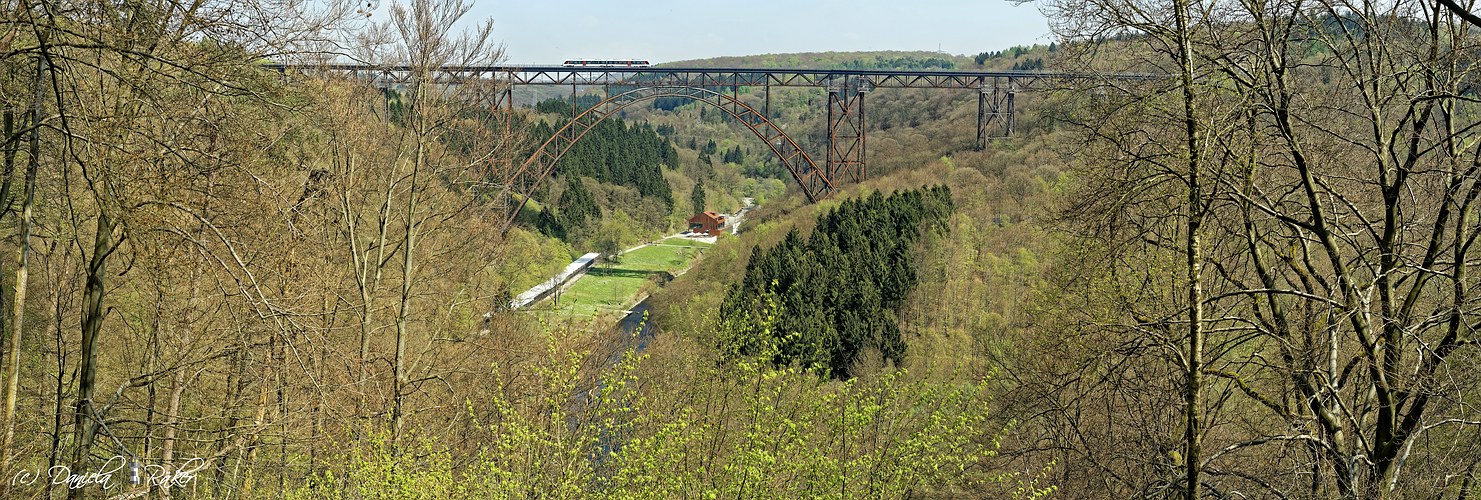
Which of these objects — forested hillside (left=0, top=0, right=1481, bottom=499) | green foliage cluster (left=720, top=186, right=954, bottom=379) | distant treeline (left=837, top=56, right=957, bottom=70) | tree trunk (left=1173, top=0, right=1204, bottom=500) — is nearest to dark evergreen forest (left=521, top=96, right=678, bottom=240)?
green foliage cluster (left=720, top=186, right=954, bottom=379)

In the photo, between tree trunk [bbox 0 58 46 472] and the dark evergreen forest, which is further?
the dark evergreen forest

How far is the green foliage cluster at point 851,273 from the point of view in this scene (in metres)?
24.8

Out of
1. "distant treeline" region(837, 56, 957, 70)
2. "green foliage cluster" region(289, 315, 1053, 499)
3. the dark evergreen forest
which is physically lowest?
the dark evergreen forest

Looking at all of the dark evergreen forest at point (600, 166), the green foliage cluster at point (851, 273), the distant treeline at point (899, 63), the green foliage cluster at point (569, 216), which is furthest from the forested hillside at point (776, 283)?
the distant treeline at point (899, 63)

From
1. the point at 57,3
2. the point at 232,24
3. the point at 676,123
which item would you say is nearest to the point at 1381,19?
the point at 232,24

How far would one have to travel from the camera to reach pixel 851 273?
90.3ft

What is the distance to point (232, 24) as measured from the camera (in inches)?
195

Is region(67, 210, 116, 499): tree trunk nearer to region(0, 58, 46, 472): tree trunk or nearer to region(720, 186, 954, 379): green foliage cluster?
region(0, 58, 46, 472): tree trunk

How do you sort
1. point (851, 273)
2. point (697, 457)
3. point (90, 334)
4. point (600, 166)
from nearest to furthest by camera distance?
1. point (90, 334)
2. point (697, 457)
3. point (851, 273)
4. point (600, 166)

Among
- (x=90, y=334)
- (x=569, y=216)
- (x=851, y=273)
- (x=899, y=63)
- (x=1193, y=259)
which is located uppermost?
(x=899, y=63)

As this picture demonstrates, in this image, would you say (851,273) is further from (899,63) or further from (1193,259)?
(899,63)

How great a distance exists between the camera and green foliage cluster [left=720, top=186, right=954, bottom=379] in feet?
81.4

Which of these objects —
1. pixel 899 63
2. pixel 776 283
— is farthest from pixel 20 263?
pixel 899 63

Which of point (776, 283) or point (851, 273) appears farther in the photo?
point (851, 273)
